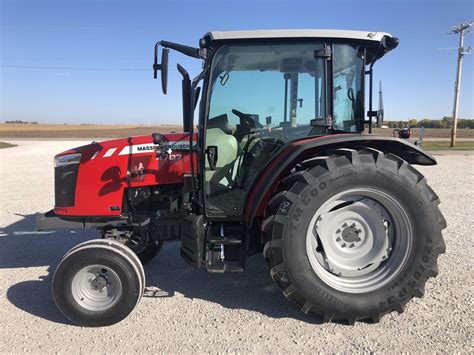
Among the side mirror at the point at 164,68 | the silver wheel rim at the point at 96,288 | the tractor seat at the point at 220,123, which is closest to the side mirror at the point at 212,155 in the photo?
the tractor seat at the point at 220,123

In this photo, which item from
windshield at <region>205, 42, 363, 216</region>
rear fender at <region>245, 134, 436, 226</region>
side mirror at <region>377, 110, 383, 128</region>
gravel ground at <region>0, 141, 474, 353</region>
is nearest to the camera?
gravel ground at <region>0, 141, 474, 353</region>

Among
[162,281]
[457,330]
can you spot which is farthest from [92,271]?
[457,330]

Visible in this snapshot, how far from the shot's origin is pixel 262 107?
319cm

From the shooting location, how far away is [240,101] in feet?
10.4

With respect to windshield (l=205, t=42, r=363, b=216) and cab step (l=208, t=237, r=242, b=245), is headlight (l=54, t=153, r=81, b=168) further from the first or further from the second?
cab step (l=208, t=237, r=242, b=245)

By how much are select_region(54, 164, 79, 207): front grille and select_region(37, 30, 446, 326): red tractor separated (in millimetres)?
10

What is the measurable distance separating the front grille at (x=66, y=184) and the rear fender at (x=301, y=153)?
163cm

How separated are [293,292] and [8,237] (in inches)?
178

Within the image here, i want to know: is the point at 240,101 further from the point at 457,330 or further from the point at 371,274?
the point at 457,330

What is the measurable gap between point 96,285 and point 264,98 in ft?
6.83

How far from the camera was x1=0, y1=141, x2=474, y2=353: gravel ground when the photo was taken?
→ 8.75 feet

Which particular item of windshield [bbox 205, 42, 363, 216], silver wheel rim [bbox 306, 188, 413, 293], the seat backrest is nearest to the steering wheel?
windshield [bbox 205, 42, 363, 216]

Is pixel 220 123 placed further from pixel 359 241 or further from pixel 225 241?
pixel 359 241

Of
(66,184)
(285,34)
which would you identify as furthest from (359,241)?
(66,184)
